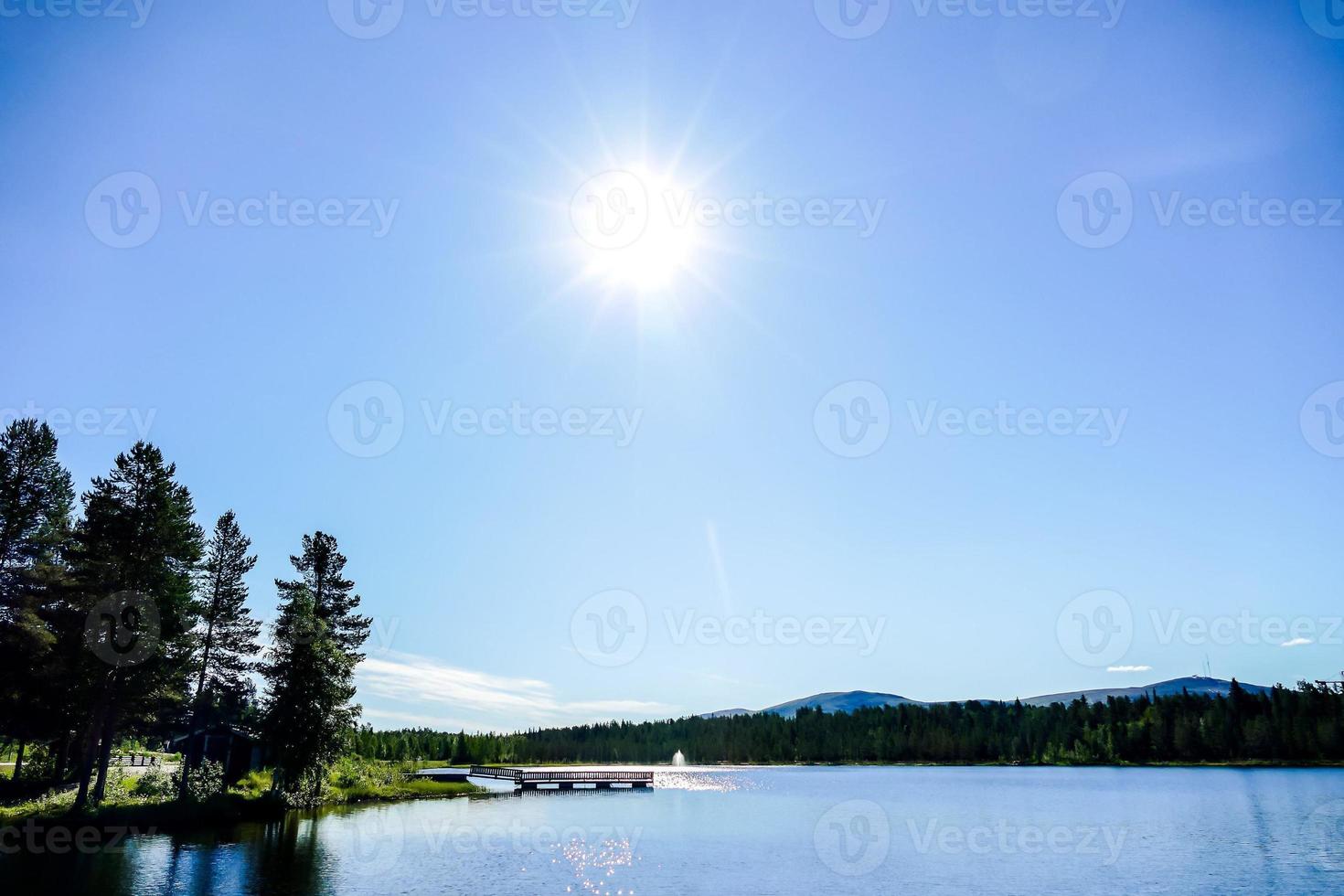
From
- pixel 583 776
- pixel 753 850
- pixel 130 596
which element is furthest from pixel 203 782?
pixel 583 776

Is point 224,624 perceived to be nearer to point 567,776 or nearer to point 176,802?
point 176,802

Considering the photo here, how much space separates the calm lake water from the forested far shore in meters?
68.5

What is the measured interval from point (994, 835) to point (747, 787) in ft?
195

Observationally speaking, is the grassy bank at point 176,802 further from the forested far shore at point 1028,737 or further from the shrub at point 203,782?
the forested far shore at point 1028,737

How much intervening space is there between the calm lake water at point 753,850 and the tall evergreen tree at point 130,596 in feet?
30.3

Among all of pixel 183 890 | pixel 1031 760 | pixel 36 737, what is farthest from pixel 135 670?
pixel 1031 760

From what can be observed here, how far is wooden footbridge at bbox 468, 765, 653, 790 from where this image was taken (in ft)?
328

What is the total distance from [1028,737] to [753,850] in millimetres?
150658

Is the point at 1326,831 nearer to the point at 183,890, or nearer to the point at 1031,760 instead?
the point at 183,890

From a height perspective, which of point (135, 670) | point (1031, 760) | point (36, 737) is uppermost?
point (135, 670)

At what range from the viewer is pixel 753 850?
151ft

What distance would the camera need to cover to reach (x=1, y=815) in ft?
131

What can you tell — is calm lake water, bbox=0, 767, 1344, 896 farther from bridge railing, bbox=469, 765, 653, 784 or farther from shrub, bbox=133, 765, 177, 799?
bridge railing, bbox=469, 765, 653, 784

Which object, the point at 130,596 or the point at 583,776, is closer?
the point at 130,596
